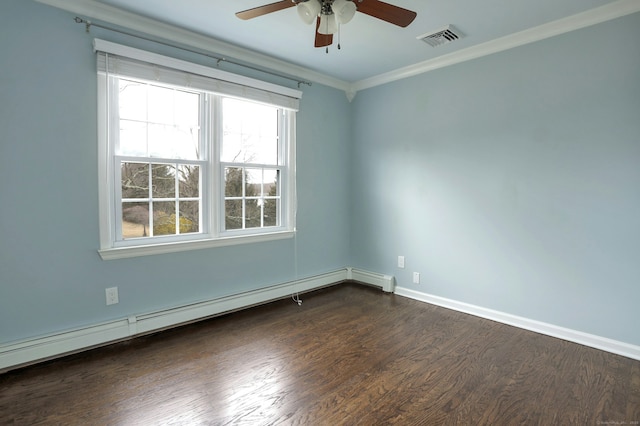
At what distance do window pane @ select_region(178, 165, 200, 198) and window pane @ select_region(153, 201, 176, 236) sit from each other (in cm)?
15

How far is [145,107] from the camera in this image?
2725mm

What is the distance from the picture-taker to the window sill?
100 inches

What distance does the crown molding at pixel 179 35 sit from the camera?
238 centimetres

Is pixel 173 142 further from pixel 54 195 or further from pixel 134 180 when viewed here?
pixel 54 195

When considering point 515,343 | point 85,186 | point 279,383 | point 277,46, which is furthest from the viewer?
point 277,46

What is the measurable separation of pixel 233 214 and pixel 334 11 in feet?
6.81

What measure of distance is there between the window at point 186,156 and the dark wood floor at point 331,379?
0.85 m

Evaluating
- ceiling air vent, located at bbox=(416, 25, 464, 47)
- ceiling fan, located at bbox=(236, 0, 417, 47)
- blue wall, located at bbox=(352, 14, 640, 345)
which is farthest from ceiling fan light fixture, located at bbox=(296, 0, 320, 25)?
blue wall, located at bbox=(352, 14, 640, 345)

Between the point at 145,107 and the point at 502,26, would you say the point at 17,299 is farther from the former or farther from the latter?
the point at 502,26

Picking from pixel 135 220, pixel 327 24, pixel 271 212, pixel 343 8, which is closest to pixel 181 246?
pixel 135 220

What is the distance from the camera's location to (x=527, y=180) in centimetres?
288

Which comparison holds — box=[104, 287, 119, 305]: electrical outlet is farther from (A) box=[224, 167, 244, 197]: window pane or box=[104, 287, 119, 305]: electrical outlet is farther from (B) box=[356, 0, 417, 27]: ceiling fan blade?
(B) box=[356, 0, 417, 27]: ceiling fan blade

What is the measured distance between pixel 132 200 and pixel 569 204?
351 centimetres

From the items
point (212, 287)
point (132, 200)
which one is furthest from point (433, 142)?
point (132, 200)
